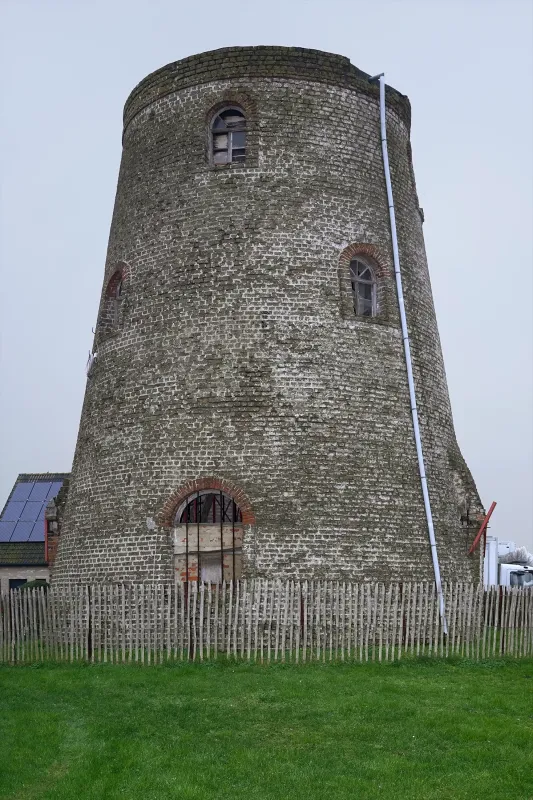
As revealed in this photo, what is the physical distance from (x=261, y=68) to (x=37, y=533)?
868 inches

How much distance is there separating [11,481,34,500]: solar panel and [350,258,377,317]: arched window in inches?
906

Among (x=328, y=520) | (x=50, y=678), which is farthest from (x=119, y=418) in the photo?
(x=50, y=678)

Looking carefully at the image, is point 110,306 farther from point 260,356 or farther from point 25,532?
point 25,532

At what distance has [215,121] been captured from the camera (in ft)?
71.1

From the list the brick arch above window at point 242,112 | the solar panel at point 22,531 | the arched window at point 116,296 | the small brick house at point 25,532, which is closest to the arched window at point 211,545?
the arched window at point 116,296

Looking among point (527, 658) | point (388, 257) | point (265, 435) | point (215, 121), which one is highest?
point (215, 121)

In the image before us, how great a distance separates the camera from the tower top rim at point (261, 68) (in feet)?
69.7

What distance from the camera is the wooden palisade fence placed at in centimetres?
1747

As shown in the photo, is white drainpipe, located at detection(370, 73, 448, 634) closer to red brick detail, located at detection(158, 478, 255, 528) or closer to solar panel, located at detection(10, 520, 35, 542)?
red brick detail, located at detection(158, 478, 255, 528)

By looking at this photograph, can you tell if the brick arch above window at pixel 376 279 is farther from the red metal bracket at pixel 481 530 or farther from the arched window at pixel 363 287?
the red metal bracket at pixel 481 530

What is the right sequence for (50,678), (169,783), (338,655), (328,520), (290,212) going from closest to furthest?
(169,783) < (50,678) < (338,655) < (328,520) < (290,212)

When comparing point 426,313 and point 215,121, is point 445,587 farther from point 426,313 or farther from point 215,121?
point 215,121

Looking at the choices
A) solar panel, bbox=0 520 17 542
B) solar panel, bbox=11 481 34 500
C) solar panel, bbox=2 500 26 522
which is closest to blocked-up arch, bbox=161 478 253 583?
solar panel, bbox=0 520 17 542

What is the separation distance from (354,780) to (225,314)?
11.1 meters
